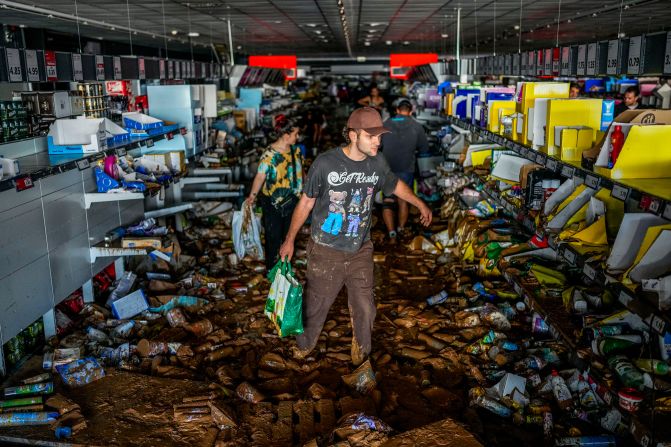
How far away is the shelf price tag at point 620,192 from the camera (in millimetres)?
3422

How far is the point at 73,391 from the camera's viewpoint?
4438mm

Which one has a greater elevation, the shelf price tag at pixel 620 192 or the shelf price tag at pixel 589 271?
the shelf price tag at pixel 620 192

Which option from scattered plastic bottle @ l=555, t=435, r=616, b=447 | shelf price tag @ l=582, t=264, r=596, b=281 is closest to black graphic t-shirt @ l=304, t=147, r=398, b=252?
shelf price tag @ l=582, t=264, r=596, b=281

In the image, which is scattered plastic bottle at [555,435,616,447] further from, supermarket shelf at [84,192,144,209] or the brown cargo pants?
supermarket shelf at [84,192,144,209]

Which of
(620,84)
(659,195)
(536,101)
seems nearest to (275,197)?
(536,101)

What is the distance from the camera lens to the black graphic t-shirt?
4.40 metres

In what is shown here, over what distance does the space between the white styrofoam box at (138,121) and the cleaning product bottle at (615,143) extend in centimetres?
527

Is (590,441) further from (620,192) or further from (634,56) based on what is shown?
(634,56)

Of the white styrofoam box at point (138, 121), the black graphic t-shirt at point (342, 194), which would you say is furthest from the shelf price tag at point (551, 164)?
the white styrofoam box at point (138, 121)

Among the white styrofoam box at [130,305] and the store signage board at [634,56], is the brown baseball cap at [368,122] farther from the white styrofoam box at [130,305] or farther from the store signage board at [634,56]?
the white styrofoam box at [130,305]

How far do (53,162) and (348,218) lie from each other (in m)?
2.56

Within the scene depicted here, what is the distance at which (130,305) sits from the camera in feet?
19.1

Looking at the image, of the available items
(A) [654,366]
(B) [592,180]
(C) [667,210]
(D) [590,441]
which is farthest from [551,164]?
(D) [590,441]

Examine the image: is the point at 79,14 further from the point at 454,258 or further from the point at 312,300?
the point at 312,300
